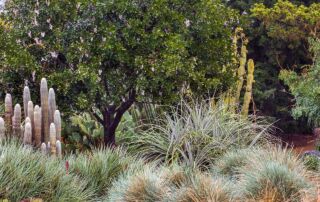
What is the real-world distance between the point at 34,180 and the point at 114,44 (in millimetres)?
2926

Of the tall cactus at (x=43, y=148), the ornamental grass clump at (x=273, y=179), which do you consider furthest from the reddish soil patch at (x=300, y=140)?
the tall cactus at (x=43, y=148)

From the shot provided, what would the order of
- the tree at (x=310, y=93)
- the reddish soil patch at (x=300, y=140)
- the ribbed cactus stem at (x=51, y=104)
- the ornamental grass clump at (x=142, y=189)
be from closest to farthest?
the ornamental grass clump at (x=142, y=189), the ribbed cactus stem at (x=51, y=104), the tree at (x=310, y=93), the reddish soil patch at (x=300, y=140)

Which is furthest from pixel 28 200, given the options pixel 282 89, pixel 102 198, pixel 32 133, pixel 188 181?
pixel 282 89

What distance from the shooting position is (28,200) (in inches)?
206

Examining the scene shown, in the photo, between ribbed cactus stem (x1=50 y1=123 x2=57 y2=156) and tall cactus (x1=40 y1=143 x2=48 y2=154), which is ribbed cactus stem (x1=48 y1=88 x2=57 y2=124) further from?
tall cactus (x1=40 y1=143 x2=48 y2=154)

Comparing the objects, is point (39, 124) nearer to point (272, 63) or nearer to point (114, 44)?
point (114, 44)

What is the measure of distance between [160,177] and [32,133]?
2464 mm

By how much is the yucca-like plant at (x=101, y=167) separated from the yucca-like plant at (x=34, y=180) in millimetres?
379

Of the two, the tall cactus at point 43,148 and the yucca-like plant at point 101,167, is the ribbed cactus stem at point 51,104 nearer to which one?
the tall cactus at point 43,148

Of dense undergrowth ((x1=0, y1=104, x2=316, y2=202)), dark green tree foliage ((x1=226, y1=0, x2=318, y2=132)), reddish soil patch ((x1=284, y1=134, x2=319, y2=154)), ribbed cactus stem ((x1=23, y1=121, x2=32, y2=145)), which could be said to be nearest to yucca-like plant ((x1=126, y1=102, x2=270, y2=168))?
dense undergrowth ((x1=0, y1=104, x2=316, y2=202))

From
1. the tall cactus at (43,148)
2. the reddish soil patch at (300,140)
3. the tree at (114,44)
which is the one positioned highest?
the tree at (114,44)

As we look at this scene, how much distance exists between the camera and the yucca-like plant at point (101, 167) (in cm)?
649

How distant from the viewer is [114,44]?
26.0 ft

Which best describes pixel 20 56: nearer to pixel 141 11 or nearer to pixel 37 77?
pixel 37 77
